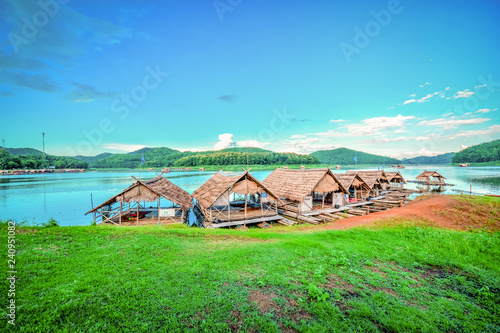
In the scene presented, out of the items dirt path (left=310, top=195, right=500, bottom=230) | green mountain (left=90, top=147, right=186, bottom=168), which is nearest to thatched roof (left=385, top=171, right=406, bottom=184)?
dirt path (left=310, top=195, right=500, bottom=230)

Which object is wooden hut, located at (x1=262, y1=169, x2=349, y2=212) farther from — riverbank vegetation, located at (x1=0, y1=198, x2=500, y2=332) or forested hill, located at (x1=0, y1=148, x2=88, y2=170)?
forested hill, located at (x1=0, y1=148, x2=88, y2=170)

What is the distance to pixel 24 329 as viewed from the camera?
350cm

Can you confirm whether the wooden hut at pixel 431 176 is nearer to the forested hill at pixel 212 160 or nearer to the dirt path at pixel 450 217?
the dirt path at pixel 450 217

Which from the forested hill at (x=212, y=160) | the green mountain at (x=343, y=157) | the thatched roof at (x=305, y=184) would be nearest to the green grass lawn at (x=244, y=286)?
the thatched roof at (x=305, y=184)

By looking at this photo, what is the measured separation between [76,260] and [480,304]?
10748 mm

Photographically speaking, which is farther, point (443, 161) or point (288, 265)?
point (443, 161)

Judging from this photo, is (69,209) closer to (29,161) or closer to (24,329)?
(24,329)

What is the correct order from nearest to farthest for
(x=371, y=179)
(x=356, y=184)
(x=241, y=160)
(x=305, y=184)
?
(x=305, y=184) → (x=356, y=184) → (x=371, y=179) → (x=241, y=160)

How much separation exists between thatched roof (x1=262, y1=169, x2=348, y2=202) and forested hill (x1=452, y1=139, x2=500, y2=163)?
141 m

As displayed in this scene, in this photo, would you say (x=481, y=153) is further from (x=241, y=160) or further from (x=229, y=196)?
(x=229, y=196)

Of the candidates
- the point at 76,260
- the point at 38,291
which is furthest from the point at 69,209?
the point at 38,291

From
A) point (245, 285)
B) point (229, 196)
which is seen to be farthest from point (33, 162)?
point (245, 285)

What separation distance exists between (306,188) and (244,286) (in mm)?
15411

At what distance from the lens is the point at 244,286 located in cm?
528
